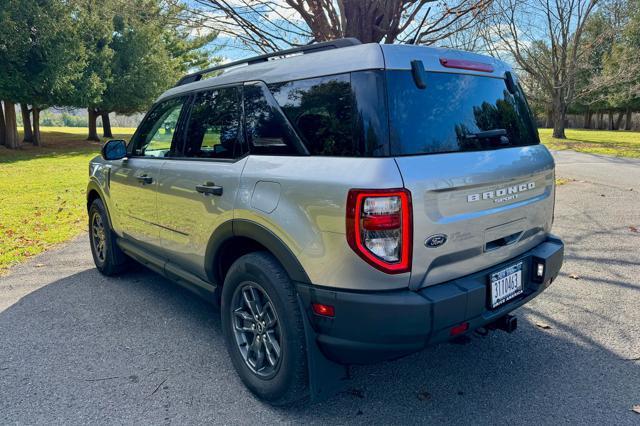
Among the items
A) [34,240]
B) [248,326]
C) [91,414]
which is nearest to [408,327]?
[248,326]

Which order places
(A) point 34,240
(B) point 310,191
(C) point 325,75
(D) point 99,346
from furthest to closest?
(A) point 34,240 → (D) point 99,346 → (C) point 325,75 → (B) point 310,191

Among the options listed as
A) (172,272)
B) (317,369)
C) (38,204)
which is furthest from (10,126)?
(317,369)

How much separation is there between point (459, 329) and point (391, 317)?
0.44 m

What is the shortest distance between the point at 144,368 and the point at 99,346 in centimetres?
55

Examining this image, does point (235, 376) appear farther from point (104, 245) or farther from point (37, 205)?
point (37, 205)

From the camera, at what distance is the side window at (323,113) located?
86.7 inches

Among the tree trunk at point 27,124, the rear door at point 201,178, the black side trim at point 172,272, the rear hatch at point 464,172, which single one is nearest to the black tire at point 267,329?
the black side trim at point 172,272

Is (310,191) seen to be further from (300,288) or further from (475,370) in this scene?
(475,370)

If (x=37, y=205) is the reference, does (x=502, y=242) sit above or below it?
above

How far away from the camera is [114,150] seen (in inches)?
161

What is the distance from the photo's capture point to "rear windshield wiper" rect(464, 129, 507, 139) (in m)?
2.49

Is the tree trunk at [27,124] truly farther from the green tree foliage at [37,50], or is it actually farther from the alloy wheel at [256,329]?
the alloy wheel at [256,329]

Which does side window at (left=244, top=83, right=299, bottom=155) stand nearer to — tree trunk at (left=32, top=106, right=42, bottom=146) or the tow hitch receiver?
the tow hitch receiver

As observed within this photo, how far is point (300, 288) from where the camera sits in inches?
89.2
